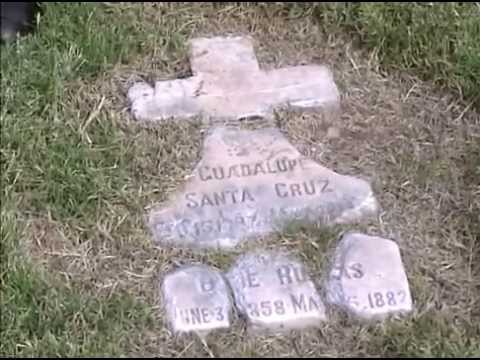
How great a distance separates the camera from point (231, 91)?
9.15 feet

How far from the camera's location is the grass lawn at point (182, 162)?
2.29 meters

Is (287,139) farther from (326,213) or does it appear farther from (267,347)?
(267,347)

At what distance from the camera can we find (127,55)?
287 centimetres

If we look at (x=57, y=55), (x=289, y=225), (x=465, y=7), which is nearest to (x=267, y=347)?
(x=289, y=225)

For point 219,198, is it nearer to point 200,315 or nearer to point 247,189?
point 247,189

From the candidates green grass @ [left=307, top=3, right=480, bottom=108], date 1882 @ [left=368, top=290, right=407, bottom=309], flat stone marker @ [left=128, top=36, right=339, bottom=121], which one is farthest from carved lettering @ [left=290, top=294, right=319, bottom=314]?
green grass @ [left=307, top=3, right=480, bottom=108]

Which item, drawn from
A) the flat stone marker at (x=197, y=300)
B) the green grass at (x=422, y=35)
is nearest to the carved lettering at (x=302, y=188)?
the flat stone marker at (x=197, y=300)

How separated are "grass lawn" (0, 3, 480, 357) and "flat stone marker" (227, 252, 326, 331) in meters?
0.03

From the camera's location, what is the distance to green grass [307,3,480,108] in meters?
2.84

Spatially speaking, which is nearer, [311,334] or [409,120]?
[311,334]

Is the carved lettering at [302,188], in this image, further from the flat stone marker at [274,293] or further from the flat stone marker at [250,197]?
the flat stone marker at [274,293]

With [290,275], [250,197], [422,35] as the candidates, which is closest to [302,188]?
[250,197]

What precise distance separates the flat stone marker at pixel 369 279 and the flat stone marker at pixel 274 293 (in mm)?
51

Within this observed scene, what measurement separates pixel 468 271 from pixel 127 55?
3.21 ft
